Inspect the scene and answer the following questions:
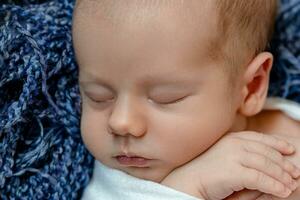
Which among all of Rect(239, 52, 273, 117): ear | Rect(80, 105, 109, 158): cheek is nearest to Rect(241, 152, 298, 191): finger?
Rect(239, 52, 273, 117): ear

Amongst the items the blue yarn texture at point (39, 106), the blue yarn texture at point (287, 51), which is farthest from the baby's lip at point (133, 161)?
the blue yarn texture at point (287, 51)

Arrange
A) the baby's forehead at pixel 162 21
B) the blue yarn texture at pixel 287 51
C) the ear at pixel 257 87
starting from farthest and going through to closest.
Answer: the blue yarn texture at pixel 287 51 < the ear at pixel 257 87 < the baby's forehead at pixel 162 21

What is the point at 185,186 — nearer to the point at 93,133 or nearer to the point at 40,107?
the point at 93,133

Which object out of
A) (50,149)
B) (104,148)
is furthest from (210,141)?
(50,149)

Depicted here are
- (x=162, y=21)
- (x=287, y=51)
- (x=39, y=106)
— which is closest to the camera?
(x=162, y=21)

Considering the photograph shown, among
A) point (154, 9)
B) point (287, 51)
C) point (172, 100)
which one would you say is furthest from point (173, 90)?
point (287, 51)

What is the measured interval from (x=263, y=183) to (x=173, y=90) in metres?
0.21

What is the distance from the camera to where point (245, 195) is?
123 centimetres

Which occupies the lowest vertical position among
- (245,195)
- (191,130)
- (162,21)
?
(245,195)

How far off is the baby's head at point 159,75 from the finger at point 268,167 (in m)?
0.07

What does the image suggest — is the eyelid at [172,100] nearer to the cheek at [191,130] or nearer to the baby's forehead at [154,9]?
the cheek at [191,130]

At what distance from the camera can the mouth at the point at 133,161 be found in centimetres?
120

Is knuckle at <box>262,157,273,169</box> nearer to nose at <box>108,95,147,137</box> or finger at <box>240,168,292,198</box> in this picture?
finger at <box>240,168,292,198</box>

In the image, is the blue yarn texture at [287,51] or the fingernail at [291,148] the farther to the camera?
the blue yarn texture at [287,51]
